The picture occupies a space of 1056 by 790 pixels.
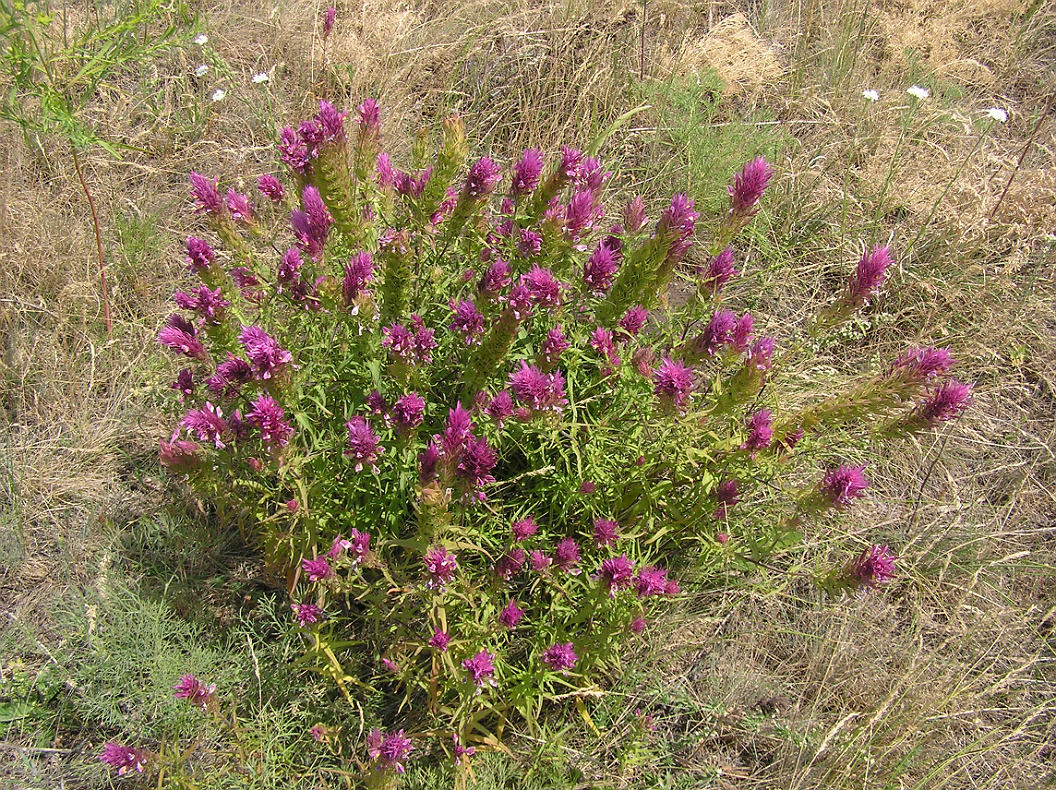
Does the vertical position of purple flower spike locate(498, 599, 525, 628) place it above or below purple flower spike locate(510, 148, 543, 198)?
below

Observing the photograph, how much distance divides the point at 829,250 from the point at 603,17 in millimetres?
2140

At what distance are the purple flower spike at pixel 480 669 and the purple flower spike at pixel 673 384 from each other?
0.95 meters

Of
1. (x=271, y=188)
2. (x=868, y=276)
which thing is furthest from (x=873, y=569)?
(x=271, y=188)

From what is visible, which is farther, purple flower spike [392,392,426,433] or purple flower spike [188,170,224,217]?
purple flower spike [188,170,224,217]

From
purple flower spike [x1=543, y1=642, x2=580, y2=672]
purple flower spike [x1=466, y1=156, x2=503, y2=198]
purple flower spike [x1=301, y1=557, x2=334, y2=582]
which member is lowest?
purple flower spike [x1=543, y1=642, x2=580, y2=672]

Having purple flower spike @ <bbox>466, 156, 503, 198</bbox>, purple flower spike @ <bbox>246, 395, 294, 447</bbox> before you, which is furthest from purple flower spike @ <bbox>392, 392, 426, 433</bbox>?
purple flower spike @ <bbox>466, 156, 503, 198</bbox>

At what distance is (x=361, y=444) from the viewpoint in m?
2.38

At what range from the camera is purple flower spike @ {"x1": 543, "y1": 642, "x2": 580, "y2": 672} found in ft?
8.33

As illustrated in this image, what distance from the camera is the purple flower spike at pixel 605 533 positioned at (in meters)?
2.63

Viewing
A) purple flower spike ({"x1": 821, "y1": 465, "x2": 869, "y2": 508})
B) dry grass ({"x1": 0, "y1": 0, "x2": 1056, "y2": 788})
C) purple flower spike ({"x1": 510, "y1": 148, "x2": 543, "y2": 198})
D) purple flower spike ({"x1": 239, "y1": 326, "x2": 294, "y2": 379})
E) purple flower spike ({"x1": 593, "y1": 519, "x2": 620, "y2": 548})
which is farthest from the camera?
dry grass ({"x1": 0, "y1": 0, "x2": 1056, "y2": 788})

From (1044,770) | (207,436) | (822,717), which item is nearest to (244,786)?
(207,436)

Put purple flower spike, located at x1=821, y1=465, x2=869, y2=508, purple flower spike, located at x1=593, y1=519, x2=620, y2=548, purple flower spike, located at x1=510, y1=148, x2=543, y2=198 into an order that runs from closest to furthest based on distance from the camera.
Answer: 1. purple flower spike, located at x1=821, y1=465, x2=869, y2=508
2. purple flower spike, located at x1=593, y1=519, x2=620, y2=548
3. purple flower spike, located at x1=510, y1=148, x2=543, y2=198

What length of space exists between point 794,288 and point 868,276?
1727mm

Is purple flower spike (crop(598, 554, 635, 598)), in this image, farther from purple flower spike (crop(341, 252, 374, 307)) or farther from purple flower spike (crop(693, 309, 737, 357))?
purple flower spike (crop(341, 252, 374, 307))
